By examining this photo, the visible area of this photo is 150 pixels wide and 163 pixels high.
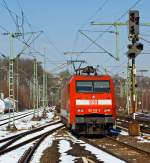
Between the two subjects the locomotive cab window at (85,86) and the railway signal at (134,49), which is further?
the locomotive cab window at (85,86)

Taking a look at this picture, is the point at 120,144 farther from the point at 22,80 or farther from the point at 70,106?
the point at 22,80

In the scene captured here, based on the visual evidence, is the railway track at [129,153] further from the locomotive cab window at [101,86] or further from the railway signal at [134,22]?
the railway signal at [134,22]

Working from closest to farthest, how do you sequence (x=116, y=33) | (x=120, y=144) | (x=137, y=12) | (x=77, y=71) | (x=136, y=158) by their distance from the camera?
(x=136, y=158) < (x=120, y=144) < (x=137, y=12) < (x=77, y=71) < (x=116, y=33)

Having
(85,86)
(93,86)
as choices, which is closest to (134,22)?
(93,86)

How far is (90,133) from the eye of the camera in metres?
27.7

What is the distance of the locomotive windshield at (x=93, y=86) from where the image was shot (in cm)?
2798

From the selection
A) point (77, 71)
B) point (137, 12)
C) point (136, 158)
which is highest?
point (137, 12)

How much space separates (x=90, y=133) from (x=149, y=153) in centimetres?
1016

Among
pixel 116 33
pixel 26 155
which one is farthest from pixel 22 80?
pixel 26 155

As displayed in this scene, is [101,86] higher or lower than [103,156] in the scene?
higher

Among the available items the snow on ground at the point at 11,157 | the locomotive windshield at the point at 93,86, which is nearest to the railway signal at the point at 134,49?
the locomotive windshield at the point at 93,86

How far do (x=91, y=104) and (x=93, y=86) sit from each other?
1.08m

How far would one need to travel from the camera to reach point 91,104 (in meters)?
27.5

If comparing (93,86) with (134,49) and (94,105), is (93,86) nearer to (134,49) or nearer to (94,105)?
(94,105)
